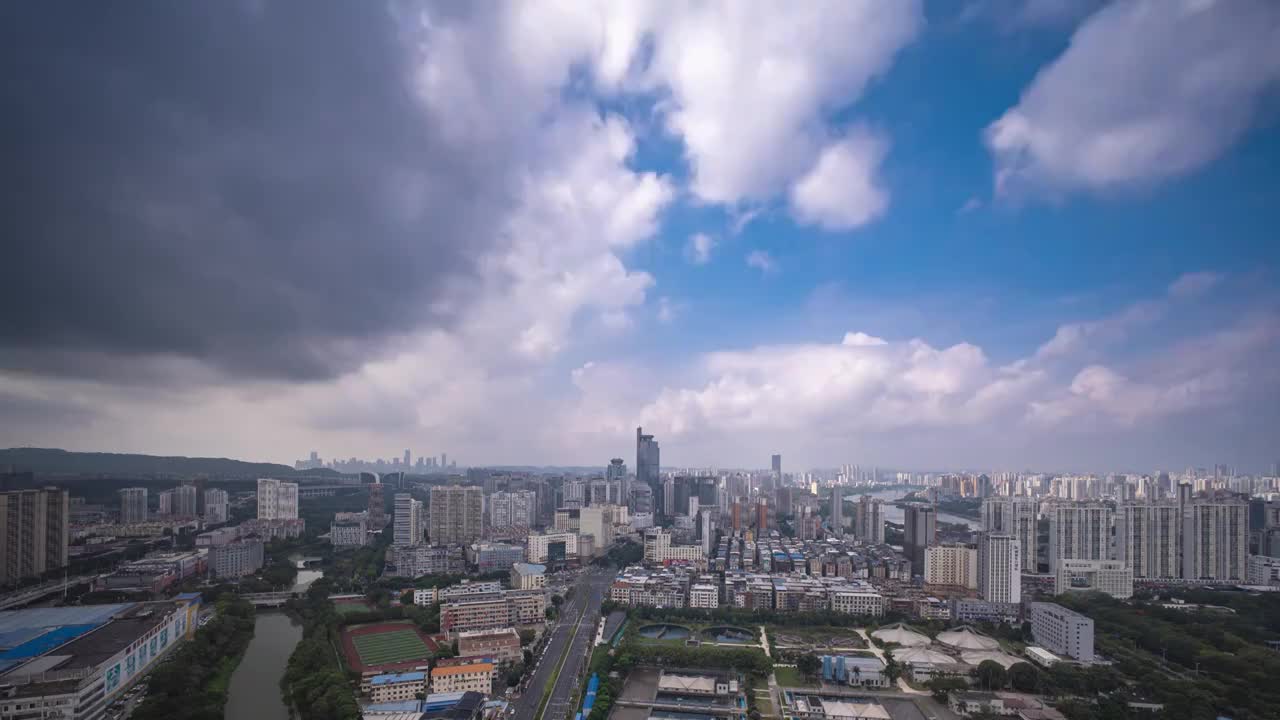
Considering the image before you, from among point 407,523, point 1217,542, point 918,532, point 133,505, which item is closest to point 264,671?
point 407,523

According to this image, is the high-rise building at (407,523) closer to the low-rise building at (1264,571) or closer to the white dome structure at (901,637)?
the white dome structure at (901,637)

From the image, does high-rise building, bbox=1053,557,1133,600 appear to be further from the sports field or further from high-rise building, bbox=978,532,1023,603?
the sports field

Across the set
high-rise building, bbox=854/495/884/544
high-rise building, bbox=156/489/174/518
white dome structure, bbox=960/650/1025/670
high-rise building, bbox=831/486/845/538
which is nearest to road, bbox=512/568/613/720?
white dome structure, bbox=960/650/1025/670

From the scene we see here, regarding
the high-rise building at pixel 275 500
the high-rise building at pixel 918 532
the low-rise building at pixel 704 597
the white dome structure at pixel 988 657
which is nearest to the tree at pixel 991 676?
the white dome structure at pixel 988 657

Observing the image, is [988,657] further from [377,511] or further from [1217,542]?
[377,511]

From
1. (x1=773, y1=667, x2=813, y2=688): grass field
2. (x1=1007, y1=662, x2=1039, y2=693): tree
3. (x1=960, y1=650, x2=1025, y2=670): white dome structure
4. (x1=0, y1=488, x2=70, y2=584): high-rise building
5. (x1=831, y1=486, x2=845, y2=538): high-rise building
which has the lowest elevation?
(x1=831, y1=486, x2=845, y2=538): high-rise building

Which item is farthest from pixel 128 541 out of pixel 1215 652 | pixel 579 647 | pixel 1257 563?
pixel 1257 563
